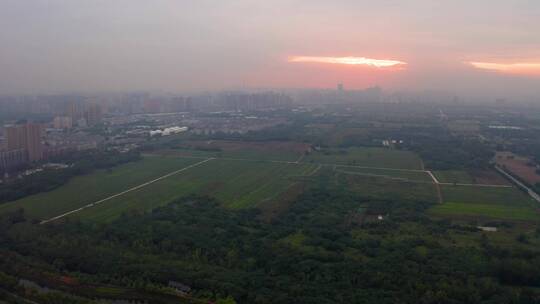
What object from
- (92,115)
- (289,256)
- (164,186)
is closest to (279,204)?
(289,256)

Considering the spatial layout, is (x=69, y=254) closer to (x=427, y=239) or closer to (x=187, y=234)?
(x=187, y=234)

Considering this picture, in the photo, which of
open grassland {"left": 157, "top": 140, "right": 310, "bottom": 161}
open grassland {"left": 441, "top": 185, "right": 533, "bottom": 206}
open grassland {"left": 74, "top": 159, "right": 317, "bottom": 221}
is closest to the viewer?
open grassland {"left": 74, "top": 159, "right": 317, "bottom": 221}

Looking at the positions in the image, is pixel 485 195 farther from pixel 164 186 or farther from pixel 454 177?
pixel 164 186

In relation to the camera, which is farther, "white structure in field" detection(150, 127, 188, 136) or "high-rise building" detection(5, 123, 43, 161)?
"white structure in field" detection(150, 127, 188, 136)

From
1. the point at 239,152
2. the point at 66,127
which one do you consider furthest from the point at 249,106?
the point at 239,152

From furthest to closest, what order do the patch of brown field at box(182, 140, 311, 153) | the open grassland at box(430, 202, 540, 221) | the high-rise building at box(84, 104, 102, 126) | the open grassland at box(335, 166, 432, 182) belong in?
the high-rise building at box(84, 104, 102, 126), the patch of brown field at box(182, 140, 311, 153), the open grassland at box(335, 166, 432, 182), the open grassland at box(430, 202, 540, 221)

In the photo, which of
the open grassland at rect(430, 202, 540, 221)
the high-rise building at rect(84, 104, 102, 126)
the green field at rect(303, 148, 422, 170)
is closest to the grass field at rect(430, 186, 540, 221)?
the open grassland at rect(430, 202, 540, 221)

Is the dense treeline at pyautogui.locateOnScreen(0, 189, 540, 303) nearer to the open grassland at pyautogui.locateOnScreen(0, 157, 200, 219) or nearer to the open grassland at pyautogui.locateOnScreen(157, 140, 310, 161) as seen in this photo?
the open grassland at pyautogui.locateOnScreen(0, 157, 200, 219)
